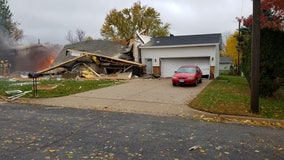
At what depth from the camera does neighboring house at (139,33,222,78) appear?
77.2 ft

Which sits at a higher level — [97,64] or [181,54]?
[181,54]

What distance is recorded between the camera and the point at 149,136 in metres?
5.96

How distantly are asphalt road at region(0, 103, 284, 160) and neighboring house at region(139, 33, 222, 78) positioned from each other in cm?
1675

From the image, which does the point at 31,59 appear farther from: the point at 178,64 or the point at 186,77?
the point at 186,77

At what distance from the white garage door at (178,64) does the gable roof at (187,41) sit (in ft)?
5.21

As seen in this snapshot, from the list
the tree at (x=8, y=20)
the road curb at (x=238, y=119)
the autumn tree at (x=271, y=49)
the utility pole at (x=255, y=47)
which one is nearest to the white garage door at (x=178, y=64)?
the autumn tree at (x=271, y=49)

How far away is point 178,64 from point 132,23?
24.5 metres

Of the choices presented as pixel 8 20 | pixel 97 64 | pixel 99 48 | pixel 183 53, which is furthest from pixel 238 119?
pixel 8 20

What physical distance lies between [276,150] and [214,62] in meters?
19.0

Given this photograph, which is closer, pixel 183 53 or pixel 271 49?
pixel 271 49

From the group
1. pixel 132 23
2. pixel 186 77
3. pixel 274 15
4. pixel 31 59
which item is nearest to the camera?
pixel 274 15

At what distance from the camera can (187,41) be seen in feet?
82.7

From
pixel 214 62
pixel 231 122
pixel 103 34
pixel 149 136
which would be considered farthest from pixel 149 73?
pixel 103 34

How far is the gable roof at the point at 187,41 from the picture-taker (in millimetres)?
24031
